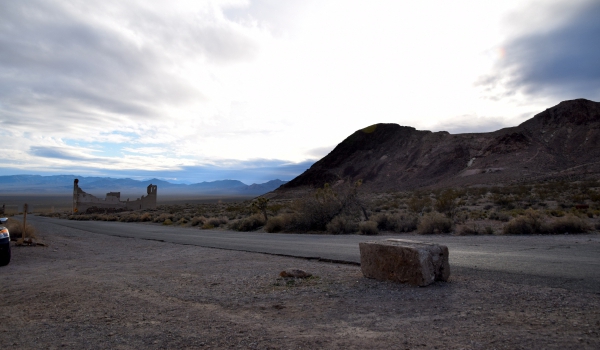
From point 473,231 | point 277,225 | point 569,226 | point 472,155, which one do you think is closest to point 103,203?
point 277,225

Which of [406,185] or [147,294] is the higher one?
[406,185]

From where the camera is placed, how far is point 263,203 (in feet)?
96.5

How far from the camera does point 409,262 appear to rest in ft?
25.1

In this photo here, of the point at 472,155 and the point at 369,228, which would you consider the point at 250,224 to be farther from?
the point at 472,155

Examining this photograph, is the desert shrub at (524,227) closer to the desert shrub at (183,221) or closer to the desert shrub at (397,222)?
the desert shrub at (397,222)

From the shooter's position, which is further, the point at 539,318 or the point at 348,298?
the point at 348,298

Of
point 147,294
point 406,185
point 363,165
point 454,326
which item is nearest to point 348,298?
point 454,326

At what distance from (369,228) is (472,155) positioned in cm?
7258

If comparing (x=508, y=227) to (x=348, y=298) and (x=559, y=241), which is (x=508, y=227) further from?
(x=348, y=298)

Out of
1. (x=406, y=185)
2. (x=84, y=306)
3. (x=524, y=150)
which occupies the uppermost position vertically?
(x=524, y=150)

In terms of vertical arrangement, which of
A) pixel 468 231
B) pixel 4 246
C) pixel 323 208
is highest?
pixel 323 208

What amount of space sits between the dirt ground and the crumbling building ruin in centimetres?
6372

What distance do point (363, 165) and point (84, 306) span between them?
322ft

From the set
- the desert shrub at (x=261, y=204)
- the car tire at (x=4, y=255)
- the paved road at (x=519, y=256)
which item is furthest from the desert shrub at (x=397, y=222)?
the car tire at (x=4, y=255)
